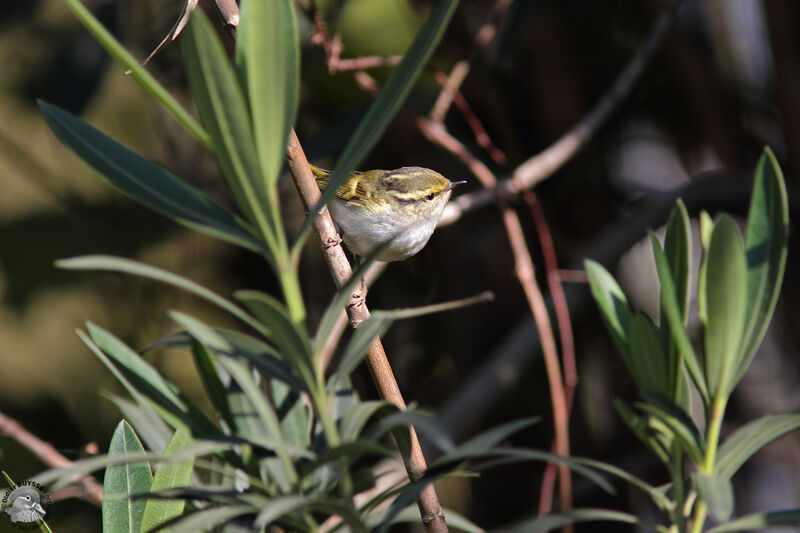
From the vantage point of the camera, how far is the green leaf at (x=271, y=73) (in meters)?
0.53

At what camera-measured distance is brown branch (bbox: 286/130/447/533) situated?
0.72m

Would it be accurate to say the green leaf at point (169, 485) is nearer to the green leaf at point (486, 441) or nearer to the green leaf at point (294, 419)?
the green leaf at point (294, 419)

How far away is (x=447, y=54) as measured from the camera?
2.45m

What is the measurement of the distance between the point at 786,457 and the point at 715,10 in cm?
160

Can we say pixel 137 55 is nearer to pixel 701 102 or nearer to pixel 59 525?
pixel 59 525

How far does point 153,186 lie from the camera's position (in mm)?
571

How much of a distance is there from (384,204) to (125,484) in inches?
54.0

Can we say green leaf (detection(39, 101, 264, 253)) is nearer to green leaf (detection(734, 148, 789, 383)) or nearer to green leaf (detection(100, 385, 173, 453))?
green leaf (detection(100, 385, 173, 453))

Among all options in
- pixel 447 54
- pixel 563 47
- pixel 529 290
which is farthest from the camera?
pixel 563 47

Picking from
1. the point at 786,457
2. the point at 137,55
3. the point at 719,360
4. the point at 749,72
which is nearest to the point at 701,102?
the point at 749,72

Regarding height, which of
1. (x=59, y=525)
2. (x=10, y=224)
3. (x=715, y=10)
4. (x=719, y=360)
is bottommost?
(x=59, y=525)

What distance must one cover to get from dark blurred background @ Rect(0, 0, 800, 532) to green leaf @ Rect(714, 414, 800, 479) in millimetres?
1748

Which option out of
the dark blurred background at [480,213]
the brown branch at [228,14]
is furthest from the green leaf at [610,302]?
the dark blurred background at [480,213]

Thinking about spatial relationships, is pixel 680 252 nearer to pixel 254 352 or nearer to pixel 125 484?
pixel 254 352
